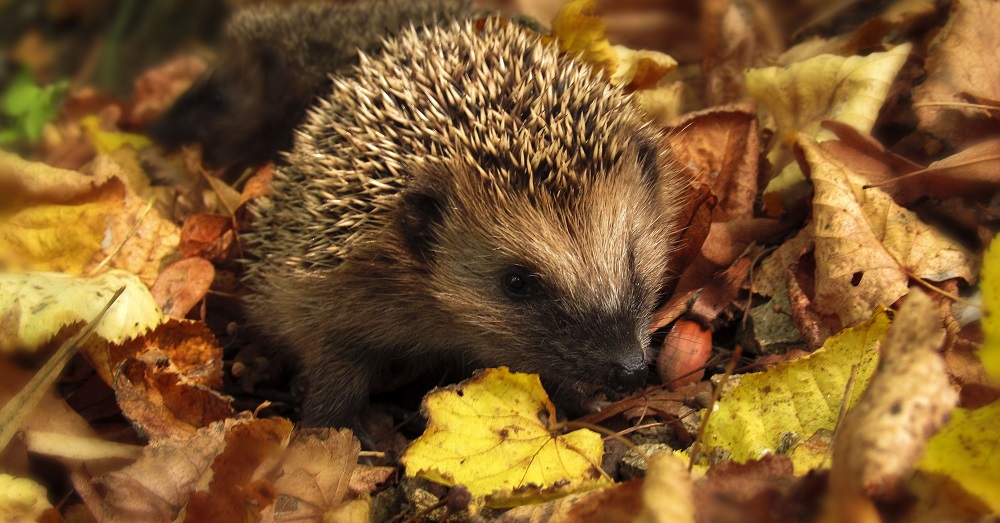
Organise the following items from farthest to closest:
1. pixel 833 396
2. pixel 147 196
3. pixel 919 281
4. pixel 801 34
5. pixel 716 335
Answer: pixel 801 34 → pixel 147 196 → pixel 716 335 → pixel 919 281 → pixel 833 396

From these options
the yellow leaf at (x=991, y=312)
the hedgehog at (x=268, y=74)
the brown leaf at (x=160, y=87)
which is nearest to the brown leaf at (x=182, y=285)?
the hedgehog at (x=268, y=74)

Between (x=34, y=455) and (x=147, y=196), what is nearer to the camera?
(x=34, y=455)

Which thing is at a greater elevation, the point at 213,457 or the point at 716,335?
the point at 213,457

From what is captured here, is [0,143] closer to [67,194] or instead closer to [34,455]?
[67,194]

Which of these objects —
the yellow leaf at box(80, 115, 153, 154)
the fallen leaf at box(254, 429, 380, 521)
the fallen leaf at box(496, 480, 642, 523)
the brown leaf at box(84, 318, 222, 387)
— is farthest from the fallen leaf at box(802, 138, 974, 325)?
the yellow leaf at box(80, 115, 153, 154)

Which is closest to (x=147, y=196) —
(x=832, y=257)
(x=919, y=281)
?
(x=832, y=257)

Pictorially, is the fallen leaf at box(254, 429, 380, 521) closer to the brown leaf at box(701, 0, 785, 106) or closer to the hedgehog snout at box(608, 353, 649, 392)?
the hedgehog snout at box(608, 353, 649, 392)
